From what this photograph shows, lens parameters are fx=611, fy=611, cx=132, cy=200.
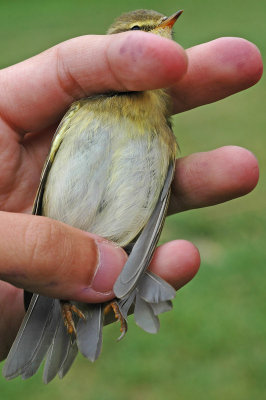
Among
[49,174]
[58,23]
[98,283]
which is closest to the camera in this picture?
[98,283]

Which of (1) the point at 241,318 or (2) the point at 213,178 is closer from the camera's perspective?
(2) the point at 213,178

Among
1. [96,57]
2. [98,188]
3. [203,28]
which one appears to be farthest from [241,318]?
[203,28]

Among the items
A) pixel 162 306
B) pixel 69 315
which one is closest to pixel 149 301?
pixel 162 306

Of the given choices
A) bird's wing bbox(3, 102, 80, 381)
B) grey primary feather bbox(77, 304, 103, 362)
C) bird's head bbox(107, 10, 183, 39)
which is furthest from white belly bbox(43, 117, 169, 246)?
bird's head bbox(107, 10, 183, 39)

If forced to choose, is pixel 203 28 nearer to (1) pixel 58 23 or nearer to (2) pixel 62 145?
(1) pixel 58 23

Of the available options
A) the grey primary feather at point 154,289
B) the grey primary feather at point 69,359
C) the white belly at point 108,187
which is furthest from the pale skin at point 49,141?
the grey primary feather at point 69,359

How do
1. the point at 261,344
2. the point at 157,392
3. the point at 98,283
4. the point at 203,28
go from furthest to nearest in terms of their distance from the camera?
the point at 203,28 < the point at 261,344 < the point at 157,392 < the point at 98,283

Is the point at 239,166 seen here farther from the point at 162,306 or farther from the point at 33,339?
the point at 33,339
